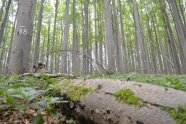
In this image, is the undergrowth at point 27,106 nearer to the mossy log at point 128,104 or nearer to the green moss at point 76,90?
the green moss at point 76,90

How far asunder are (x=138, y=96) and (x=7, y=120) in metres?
1.35

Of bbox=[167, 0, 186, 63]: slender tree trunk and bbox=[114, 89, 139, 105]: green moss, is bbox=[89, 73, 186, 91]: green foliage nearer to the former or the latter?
bbox=[114, 89, 139, 105]: green moss

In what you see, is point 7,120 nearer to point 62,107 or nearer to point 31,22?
point 62,107

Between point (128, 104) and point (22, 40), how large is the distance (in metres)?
2.69

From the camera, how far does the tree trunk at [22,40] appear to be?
127 inches

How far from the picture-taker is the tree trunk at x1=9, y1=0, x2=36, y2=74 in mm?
3225

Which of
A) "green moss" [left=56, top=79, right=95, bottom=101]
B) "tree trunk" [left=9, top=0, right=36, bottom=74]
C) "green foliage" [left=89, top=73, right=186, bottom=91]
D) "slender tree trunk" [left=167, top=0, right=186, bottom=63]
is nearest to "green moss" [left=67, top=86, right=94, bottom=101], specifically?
"green moss" [left=56, top=79, right=95, bottom=101]

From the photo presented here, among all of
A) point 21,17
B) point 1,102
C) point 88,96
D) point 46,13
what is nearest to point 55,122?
point 88,96

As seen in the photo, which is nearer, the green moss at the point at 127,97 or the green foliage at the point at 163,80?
the green moss at the point at 127,97

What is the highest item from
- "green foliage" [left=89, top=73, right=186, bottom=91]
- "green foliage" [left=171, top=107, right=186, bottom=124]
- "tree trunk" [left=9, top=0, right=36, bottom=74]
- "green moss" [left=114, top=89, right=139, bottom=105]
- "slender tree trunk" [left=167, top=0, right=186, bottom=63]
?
"slender tree trunk" [left=167, top=0, right=186, bottom=63]

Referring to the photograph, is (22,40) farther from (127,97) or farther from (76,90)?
(127,97)

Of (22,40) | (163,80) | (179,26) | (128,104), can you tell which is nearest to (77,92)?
(128,104)

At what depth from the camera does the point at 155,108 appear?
1187 mm

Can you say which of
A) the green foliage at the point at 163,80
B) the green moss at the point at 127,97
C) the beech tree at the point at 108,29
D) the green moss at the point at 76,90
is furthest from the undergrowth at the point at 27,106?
the beech tree at the point at 108,29
